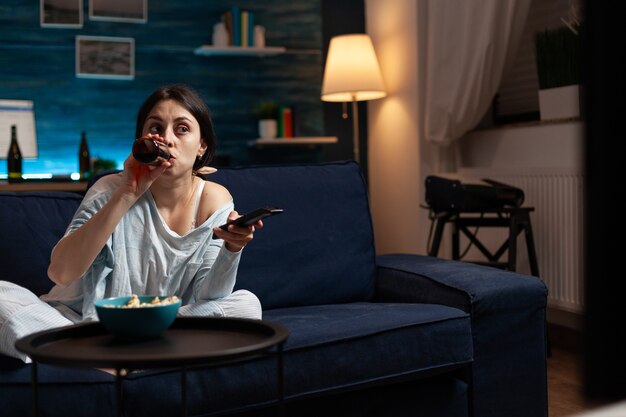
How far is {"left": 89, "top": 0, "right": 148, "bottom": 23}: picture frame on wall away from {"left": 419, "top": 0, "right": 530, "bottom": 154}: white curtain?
5.82 feet

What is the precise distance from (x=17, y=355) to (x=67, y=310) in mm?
226

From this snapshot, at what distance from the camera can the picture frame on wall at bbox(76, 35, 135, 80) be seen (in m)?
4.75

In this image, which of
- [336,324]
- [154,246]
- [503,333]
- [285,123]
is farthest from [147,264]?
[285,123]

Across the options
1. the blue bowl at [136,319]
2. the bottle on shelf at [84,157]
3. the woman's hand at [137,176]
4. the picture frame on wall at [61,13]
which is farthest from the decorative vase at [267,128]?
the blue bowl at [136,319]

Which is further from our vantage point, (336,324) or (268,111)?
(268,111)

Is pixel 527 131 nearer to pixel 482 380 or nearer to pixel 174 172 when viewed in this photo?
pixel 482 380

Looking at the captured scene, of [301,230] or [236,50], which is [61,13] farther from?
[301,230]

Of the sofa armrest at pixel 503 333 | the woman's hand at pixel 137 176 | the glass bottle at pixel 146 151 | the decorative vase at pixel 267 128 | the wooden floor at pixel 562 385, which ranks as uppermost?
the decorative vase at pixel 267 128

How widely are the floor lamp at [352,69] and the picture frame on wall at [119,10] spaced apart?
1223 mm

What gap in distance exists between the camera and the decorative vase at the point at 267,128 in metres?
4.93

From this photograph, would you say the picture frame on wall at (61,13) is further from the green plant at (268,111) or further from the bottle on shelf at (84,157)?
the green plant at (268,111)

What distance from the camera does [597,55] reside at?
226 mm

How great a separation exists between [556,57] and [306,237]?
1.76m

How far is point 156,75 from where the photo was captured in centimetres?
491
